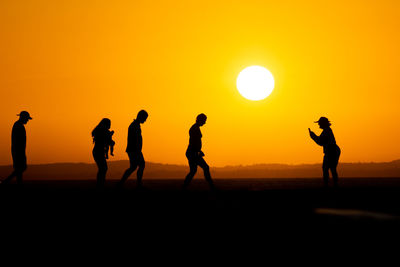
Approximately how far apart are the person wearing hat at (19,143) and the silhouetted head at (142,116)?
292cm

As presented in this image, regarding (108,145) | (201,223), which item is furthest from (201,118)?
(201,223)

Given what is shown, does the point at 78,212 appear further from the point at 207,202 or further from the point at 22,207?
the point at 207,202

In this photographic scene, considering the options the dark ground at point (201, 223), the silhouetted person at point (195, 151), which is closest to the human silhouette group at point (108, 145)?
the silhouetted person at point (195, 151)

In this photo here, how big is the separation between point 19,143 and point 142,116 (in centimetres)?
341

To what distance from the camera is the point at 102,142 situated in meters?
18.1

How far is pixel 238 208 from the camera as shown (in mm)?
11625

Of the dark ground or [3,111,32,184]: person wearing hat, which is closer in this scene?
the dark ground

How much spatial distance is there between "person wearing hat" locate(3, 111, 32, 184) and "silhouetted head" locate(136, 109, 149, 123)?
2.92m

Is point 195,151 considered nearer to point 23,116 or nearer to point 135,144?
point 135,144

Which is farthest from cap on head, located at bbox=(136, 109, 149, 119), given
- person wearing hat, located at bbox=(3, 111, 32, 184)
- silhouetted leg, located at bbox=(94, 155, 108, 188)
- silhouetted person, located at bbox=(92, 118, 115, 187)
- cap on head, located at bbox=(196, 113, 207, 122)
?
person wearing hat, located at bbox=(3, 111, 32, 184)

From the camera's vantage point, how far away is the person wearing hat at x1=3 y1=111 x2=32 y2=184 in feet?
58.4

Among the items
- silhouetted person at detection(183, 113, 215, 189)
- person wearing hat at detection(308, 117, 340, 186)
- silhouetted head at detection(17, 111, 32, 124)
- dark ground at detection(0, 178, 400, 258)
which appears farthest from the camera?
person wearing hat at detection(308, 117, 340, 186)

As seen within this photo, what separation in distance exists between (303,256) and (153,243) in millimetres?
1884

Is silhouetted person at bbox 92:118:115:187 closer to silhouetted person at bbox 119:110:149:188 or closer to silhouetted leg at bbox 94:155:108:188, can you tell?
silhouetted leg at bbox 94:155:108:188
